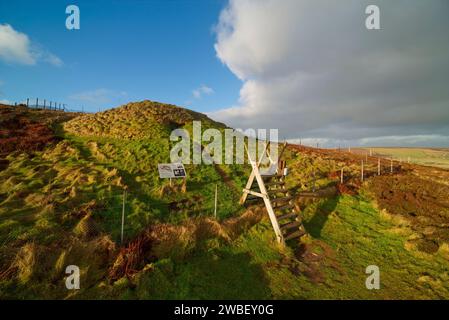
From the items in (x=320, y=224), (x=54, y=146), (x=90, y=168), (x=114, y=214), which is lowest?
(x=320, y=224)


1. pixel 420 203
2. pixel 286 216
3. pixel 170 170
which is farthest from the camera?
pixel 420 203

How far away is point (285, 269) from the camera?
850 cm

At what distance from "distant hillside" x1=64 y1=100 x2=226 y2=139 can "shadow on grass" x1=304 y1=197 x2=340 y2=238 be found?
18505 millimetres

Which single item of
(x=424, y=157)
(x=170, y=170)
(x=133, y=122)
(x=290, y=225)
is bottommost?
(x=290, y=225)

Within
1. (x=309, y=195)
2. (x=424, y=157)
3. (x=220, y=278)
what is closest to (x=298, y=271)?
(x=220, y=278)

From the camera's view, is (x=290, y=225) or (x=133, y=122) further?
(x=133, y=122)

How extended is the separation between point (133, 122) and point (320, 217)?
81.8 ft

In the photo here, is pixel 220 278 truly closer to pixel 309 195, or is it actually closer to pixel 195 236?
pixel 195 236

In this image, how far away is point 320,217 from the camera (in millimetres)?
13359

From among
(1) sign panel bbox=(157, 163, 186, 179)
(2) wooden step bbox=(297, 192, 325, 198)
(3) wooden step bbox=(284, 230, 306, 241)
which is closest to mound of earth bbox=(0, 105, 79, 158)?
(1) sign panel bbox=(157, 163, 186, 179)

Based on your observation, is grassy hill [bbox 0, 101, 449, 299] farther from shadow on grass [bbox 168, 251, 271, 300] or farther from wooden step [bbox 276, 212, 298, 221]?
wooden step [bbox 276, 212, 298, 221]
